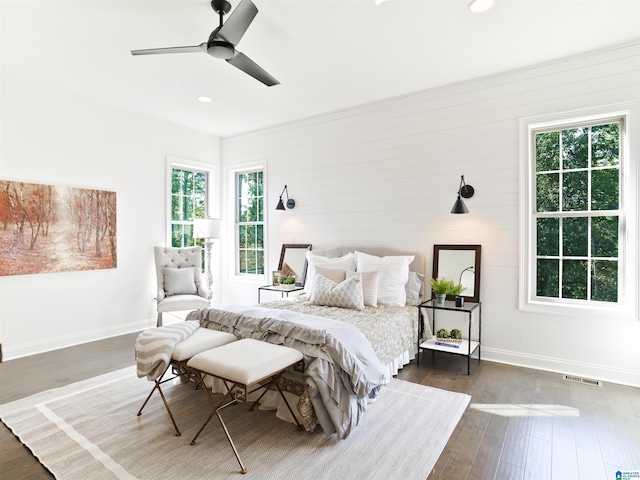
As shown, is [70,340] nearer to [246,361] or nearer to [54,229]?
[54,229]

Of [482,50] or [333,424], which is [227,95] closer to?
[482,50]

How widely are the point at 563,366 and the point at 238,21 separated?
4.07 metres

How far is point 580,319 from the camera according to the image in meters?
3.43

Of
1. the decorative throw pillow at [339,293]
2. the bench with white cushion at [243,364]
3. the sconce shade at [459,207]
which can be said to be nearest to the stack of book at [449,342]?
the decorative throw pillow at [339,293]

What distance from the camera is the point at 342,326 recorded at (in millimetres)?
2799

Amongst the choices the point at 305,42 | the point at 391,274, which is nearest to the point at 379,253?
the point at 391,274

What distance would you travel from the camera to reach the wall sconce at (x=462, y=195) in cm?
380

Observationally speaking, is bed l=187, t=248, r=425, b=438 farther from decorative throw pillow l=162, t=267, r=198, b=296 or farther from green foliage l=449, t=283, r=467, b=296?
decorative throw pillow l=162, t=267, r=198, b=296

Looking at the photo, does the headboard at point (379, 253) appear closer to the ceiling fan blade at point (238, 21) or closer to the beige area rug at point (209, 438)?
the beige area rug at point (209, 438)

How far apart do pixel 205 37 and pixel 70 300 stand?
3.48 meters

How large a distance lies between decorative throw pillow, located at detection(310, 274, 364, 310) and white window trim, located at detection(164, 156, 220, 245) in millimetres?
2906

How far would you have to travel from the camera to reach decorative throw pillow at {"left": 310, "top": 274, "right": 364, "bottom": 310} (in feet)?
11.9

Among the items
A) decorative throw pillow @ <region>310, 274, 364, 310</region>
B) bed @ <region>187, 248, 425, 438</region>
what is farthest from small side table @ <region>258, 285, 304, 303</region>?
decorative throw pillow @ <region>310, 274, 364, 310</region>

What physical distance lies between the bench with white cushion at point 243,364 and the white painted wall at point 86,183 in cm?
297
